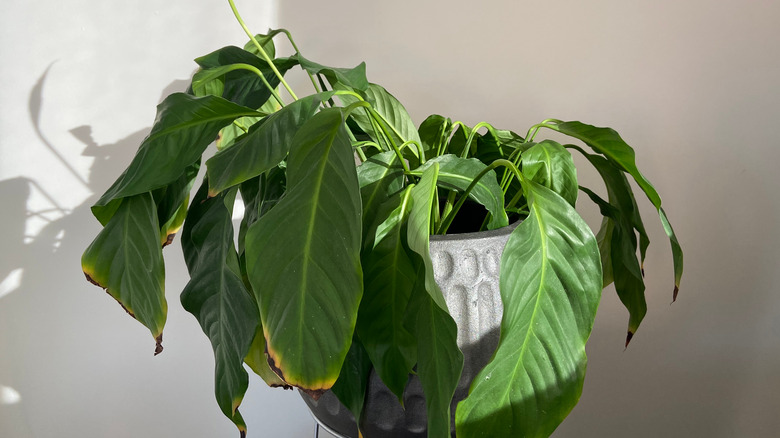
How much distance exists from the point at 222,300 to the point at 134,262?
4.2 inches

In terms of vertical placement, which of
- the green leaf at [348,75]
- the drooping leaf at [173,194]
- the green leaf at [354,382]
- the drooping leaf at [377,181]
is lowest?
the green leaf at [354,382]

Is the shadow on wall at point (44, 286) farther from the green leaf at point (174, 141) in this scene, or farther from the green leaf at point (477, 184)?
the green leaf at point (477, 184)

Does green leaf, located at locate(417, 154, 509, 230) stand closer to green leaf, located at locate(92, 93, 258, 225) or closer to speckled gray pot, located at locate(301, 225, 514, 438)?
speckled gray pot, located at locate(301, 225, 514, 438)

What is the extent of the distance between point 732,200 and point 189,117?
0.95 metres

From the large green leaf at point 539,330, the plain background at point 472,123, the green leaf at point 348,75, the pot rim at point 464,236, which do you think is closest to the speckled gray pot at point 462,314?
the pot rim at point 464,236

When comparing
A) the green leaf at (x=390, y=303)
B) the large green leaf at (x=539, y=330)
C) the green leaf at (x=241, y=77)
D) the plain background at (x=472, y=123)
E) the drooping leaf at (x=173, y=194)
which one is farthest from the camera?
the plain background at (x=472, y=123)

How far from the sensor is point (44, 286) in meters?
1.28

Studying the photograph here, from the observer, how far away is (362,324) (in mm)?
707

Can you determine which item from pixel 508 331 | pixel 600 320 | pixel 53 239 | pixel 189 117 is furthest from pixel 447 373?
pixel 53 239

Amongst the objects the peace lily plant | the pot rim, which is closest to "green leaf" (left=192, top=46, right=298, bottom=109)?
the peace lily plant

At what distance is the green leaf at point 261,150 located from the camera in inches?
24.9

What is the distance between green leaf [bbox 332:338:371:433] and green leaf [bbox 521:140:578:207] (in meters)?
0.29

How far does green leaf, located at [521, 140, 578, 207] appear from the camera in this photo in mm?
755

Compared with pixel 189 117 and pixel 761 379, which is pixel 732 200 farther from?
pixel 189 117
